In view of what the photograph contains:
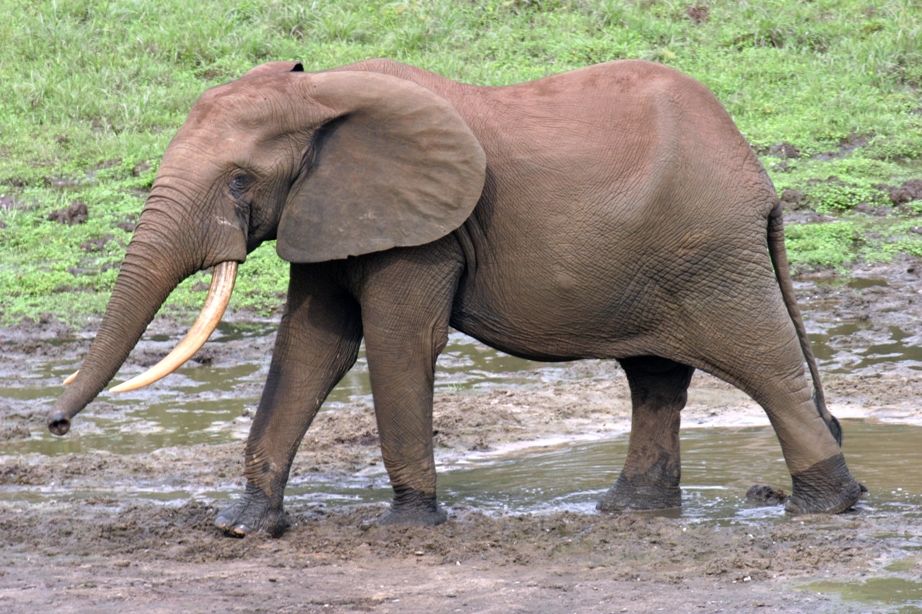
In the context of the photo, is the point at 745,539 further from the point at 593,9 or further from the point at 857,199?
the point at 593,9

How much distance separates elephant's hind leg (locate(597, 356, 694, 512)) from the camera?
23.5 feet

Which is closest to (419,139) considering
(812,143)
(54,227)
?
(54,227)

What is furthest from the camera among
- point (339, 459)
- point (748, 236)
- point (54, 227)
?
point (54, 227)

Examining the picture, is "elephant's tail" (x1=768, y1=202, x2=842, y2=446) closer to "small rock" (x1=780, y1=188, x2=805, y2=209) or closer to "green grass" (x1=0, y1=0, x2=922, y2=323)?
"green grass" (x1=0, y1=0, x2=922, y2=323)

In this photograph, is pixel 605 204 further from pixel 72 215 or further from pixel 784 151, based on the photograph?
pixel 784 151

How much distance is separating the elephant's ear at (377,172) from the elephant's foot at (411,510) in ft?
3.43

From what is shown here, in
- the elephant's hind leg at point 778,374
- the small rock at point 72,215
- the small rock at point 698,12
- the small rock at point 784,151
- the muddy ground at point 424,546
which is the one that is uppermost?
the small rock at point 698,12

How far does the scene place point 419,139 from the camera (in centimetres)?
642

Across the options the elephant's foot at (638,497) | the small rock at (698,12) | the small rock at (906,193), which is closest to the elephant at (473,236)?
the elephant's foot at (638,497)

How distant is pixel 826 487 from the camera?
22.3ft

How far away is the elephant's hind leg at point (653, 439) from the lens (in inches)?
283

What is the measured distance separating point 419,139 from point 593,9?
9.88 metres

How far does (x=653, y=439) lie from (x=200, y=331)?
7.07ft

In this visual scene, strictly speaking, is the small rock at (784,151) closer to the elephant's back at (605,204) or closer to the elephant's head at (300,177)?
the elephant's back at (605,204)
